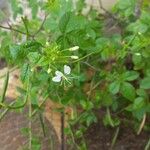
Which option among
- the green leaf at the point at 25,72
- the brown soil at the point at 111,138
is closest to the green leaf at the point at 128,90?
the brown soil at the point at 111,138

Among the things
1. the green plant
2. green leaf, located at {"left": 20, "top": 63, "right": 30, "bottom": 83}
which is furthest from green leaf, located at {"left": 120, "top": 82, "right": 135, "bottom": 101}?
green leaf, located at {"left": 20, "top": 63, "right": 30, "bottom": 83}

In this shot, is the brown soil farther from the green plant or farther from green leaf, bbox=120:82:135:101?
green leaf, bbox=120:82:135:101

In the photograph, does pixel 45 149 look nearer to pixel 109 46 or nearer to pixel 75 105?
pixel 75 105

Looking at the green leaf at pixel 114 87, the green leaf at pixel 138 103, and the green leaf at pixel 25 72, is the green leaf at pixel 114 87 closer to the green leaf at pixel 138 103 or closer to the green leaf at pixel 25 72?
the green leaf at pixel 138 103

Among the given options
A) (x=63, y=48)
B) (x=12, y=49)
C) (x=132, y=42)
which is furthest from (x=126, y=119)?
(x=12, y=49)

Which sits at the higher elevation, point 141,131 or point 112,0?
point 112,0

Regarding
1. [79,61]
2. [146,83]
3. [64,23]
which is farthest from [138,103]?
[64,23]

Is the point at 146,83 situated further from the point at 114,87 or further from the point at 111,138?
the point at 111,138
